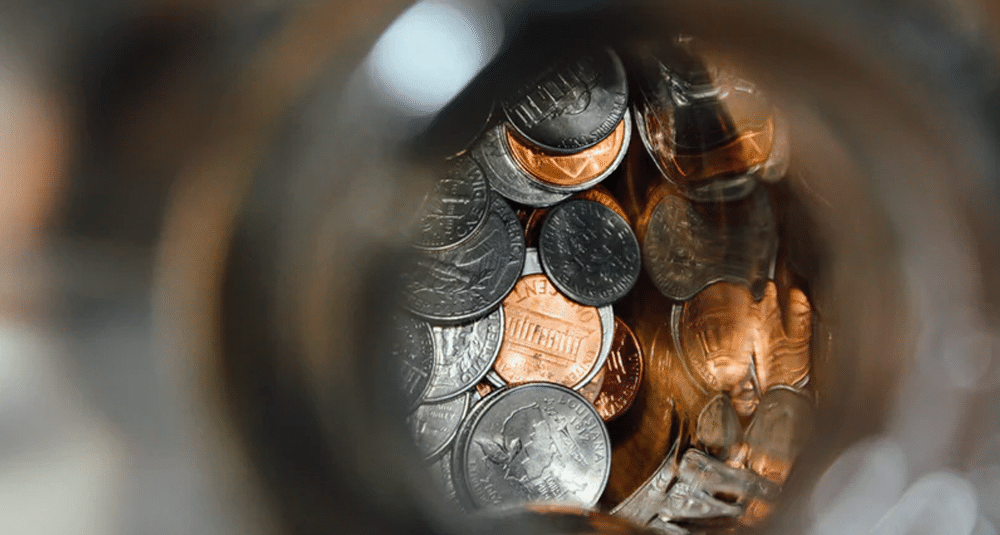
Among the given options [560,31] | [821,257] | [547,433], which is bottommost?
[547,433]

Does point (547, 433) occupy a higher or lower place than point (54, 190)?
lower

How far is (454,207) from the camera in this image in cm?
67

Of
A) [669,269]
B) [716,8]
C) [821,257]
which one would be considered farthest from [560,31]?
[669,269]

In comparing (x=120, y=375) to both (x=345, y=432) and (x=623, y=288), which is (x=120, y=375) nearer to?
(x=345, y=432)

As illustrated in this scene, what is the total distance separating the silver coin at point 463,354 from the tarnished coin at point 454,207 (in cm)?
11

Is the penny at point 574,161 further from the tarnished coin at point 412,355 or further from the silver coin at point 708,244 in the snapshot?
the tarnished coin at point 412,355

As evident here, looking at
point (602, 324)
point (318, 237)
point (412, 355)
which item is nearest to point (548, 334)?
point (602, 324)

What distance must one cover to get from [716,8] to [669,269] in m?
0.39

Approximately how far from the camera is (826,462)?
0.42 meters

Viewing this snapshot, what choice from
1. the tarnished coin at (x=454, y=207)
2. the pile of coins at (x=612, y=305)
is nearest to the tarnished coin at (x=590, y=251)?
the pile of coins at (x=612, y=305)

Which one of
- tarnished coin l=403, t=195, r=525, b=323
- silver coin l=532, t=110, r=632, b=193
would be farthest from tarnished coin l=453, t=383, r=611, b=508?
silver coin l=532, t=110, r=632, b=193

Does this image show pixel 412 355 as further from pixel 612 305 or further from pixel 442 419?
pixel 612 305

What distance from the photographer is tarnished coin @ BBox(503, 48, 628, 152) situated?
0.66 m

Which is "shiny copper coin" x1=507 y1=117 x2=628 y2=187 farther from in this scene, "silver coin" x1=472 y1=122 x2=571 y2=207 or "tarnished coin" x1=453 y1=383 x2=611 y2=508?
"tarnished coin" x1=453 y1=383 x2=611 y2=508
